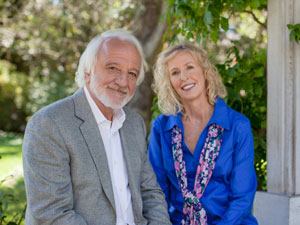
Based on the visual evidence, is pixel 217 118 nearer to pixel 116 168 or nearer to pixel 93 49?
pixel 116 168

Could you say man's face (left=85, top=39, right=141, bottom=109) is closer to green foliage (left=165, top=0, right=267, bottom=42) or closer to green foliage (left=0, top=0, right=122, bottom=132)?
green foliage (left=165, top=0, right=267, bottom=42)

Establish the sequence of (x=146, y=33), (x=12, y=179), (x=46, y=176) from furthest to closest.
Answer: (x=12, y=179) → (x=146, y=33) → (x=46, y=176)

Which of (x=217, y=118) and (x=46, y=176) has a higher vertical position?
(x=217, y=118)

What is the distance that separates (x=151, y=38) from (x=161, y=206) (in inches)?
135

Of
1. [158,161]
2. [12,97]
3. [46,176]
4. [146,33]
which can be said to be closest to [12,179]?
[146,33]

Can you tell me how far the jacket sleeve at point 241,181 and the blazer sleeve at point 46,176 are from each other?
102 centimetres

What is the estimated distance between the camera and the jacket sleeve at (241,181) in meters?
2.36

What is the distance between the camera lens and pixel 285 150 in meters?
2.56

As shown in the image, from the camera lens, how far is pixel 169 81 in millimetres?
2832

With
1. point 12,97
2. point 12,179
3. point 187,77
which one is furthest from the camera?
point 12,97

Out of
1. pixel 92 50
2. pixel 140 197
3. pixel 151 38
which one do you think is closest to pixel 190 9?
pixel 92 50

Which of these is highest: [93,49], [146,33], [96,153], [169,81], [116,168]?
[146,33]

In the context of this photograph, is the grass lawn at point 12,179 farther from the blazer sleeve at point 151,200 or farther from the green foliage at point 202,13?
the green foliage at point 202,13

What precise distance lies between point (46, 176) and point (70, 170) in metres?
0.15
